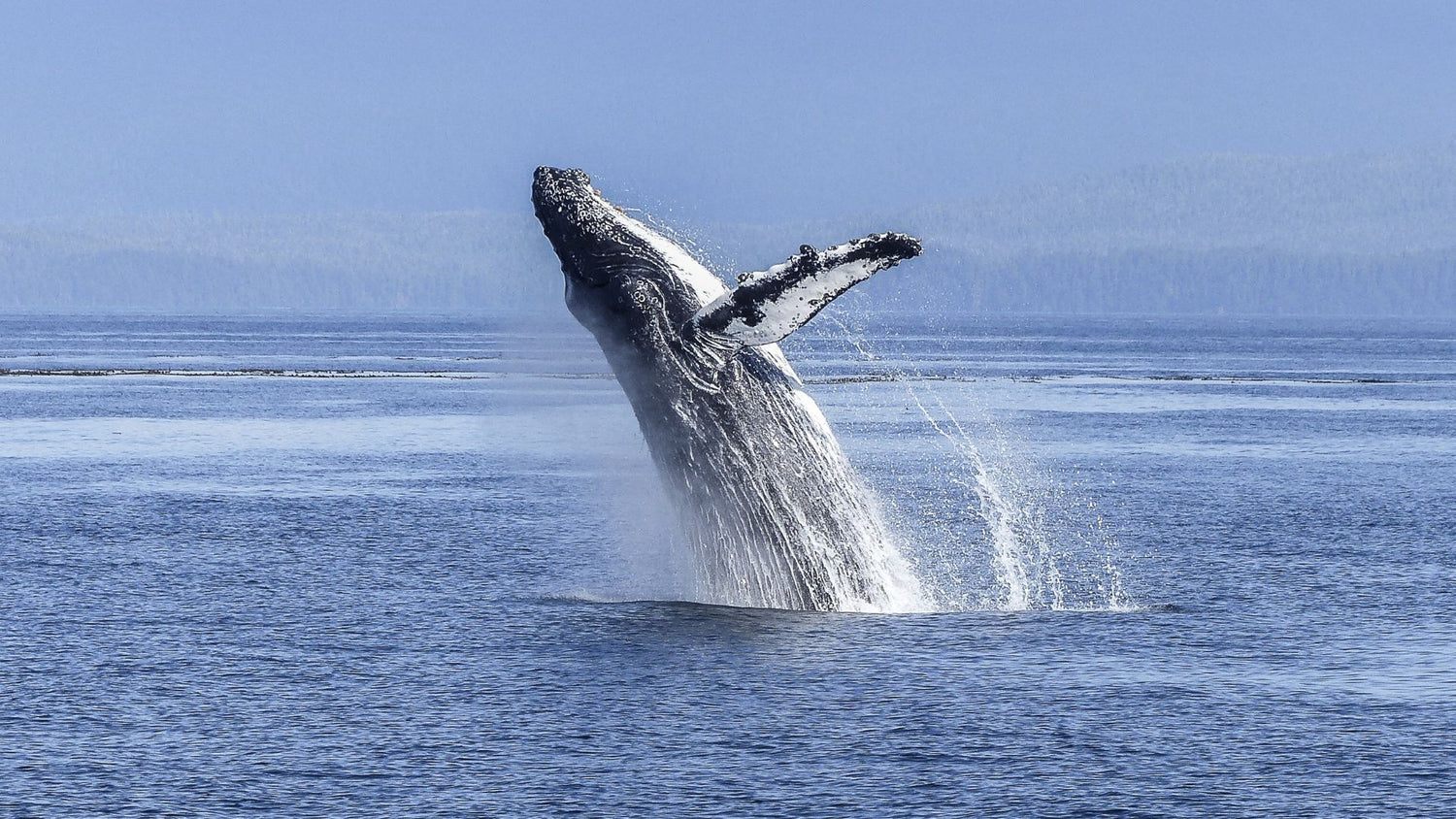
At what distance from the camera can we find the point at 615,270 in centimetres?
1584

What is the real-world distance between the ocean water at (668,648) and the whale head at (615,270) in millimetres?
1039

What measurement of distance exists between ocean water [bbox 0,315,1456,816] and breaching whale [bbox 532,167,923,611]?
471 millimetres

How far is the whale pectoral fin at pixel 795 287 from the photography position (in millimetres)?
13781

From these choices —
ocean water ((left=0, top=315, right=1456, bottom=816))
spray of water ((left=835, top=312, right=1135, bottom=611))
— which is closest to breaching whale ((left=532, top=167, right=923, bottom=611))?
ocean water ((left=0, top=315, right=1456, bottom=816))

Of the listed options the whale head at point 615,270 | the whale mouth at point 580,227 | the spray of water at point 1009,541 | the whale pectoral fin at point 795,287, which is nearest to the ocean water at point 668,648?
the spray of water at point 1009,541

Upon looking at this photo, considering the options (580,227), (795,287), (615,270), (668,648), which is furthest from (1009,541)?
(795,287)

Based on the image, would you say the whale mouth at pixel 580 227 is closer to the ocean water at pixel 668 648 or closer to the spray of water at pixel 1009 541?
the ocean water at pixel 668 648

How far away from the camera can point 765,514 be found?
15.7 metres

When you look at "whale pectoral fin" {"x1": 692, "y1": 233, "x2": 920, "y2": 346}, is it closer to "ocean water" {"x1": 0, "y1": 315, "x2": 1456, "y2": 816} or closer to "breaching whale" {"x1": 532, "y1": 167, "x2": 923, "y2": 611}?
"ocean water" {"x1": 0, "y1": 315, "x2": 1456, "y2": 816}

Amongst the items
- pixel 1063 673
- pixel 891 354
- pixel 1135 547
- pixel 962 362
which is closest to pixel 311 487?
pixel 1135 547

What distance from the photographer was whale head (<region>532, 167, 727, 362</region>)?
15664mm

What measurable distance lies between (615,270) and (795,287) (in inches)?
91.2

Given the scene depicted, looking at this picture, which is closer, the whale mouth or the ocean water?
the ocean water

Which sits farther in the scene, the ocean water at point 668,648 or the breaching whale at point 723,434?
the breaching whale at point 723,434
